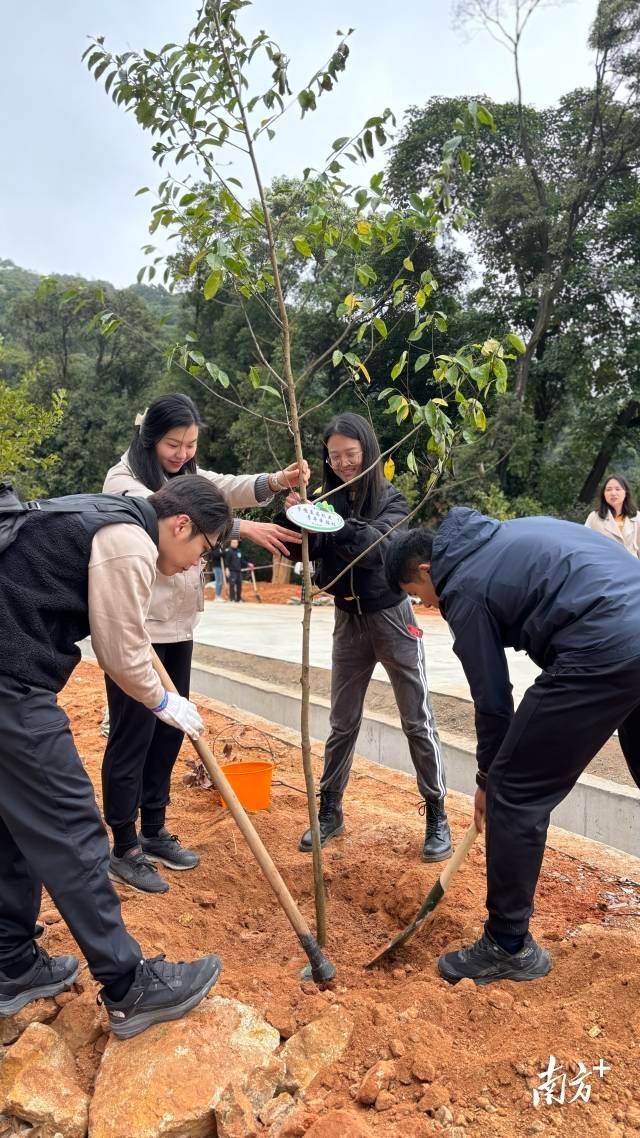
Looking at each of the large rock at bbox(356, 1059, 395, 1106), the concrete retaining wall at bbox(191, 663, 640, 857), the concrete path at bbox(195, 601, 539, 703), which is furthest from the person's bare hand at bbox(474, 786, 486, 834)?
the concrete path at bbox(195, 601, 539, 703)

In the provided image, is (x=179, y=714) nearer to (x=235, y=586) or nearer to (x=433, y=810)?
(x=433, y=810)

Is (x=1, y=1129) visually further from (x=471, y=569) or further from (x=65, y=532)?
(x=471, y=569)

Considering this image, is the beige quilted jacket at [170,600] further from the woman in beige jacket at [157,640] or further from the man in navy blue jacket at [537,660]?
the man in navy blue jacket at [537,660]

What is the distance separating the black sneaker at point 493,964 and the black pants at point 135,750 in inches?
51.0

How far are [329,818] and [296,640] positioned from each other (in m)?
7.05

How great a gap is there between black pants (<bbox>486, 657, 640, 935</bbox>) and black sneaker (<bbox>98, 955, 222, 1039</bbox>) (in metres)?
0.97

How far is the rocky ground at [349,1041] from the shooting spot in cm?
202

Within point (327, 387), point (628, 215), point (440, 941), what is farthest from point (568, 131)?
point (440, 941)

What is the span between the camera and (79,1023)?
2387mm

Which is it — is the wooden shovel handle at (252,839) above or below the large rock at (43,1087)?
above

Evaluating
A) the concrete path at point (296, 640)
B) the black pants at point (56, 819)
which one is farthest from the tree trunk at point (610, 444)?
the black pants at point (56, 819)

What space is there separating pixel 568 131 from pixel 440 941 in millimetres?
21259

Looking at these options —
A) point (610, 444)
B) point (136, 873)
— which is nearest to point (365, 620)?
point (136, 873)

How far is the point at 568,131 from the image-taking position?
19734 millimetres
